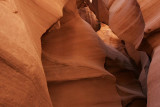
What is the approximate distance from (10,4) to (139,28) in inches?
136

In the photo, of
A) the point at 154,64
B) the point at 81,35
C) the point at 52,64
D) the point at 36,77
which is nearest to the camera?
the point at 36,77

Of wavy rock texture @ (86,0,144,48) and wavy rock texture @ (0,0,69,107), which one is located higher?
wavy rock texture @ (0,0,69,107)

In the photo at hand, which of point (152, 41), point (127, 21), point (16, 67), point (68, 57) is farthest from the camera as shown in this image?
point (127, 21)

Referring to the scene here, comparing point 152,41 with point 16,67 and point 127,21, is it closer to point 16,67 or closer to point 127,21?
point 127,21

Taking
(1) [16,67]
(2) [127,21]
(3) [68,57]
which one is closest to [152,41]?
(2) [127,21]

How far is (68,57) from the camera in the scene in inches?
167

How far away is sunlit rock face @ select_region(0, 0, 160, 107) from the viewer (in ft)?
4.35

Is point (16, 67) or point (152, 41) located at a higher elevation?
point (16, 67)

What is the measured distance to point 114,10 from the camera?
515 cm

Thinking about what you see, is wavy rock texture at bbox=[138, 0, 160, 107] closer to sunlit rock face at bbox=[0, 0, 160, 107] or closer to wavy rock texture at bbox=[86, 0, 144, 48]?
sunlit rock face at bbox=[0, 0, 160, 107]

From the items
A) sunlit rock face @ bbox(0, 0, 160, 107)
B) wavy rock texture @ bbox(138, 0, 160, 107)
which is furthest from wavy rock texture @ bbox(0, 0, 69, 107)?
wavy rock texture @ bbox(138, 0, 160, 107)

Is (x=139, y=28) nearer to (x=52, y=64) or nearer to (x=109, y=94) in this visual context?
(x=109, y=94)

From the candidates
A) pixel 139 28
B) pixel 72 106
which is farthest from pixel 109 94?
pixel 139 28

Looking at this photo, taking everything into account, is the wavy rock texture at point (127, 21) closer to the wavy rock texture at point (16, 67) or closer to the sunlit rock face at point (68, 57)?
the sunlit rock face at point (68, 57)
